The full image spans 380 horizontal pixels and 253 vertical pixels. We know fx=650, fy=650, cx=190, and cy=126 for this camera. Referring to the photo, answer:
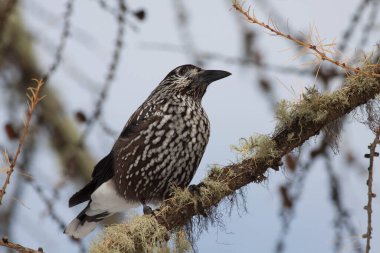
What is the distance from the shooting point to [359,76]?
3652mm

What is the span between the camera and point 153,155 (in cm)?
435

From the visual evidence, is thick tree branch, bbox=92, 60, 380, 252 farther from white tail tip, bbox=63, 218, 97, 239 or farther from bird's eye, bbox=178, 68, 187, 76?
bird's eye, bbox=178, 68, 187, 76

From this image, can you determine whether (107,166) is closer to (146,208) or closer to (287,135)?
(146,208)

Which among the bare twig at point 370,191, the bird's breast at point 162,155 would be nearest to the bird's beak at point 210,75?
the bird's breast at point 162,155

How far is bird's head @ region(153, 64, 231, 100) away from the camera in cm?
479

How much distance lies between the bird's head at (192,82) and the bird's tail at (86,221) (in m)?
1.04

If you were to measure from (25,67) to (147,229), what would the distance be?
1.88 meters

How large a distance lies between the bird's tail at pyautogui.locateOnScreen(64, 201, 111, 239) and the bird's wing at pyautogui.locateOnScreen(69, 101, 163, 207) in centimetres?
17

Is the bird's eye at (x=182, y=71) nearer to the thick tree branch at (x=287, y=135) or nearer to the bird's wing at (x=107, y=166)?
the bird's wing at (x=107, y=166)

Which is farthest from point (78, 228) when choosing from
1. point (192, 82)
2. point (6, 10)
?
point (6, 10)

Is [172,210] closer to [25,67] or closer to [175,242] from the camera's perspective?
[175,242]

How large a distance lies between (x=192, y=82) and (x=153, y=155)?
0.75 meters

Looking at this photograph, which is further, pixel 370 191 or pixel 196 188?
pixel 196 188

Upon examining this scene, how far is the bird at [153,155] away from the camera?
171 inches
